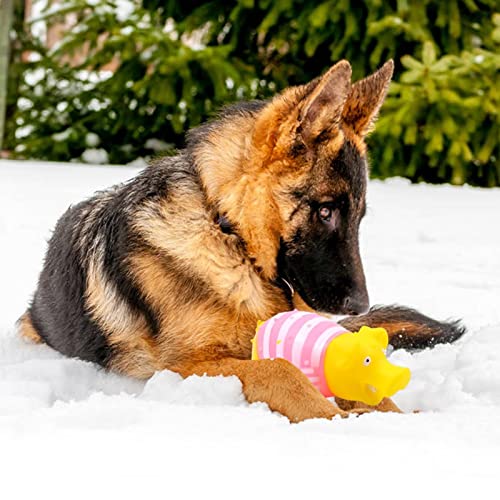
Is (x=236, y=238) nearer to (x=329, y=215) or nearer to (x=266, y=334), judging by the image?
(x=329, y=215)

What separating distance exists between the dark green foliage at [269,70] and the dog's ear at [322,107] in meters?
6.28

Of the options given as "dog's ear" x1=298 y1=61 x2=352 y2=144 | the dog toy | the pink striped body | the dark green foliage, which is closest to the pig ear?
the dog toy

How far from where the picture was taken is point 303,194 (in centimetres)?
373

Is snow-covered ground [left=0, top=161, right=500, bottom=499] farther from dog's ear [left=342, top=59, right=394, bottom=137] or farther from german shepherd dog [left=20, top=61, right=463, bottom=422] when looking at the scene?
dog's ear [left=342, top=59, right=394, bottom=137]

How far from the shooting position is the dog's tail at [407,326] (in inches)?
Result: 166

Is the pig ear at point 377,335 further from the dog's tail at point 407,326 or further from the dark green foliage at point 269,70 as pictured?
the dark green foliage at point 269,70

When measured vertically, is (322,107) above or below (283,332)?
above

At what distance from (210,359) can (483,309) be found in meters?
2.24

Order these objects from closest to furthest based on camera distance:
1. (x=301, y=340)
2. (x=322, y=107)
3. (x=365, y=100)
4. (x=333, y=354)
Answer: (x=333, y=354), (x=301, y=340), (x=322, y=107), (x=365, y=100)

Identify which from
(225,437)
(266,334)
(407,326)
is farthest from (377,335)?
(407,326)

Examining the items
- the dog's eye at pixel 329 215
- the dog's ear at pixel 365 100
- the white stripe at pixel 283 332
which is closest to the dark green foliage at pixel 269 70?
the dog's ear at pixel 365 100

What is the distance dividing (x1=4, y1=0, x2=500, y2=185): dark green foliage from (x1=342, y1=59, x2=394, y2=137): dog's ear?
19.3 ft


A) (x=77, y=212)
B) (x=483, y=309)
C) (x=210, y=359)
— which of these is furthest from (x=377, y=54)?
(x=210, y=359)

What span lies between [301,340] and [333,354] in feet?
0.60
